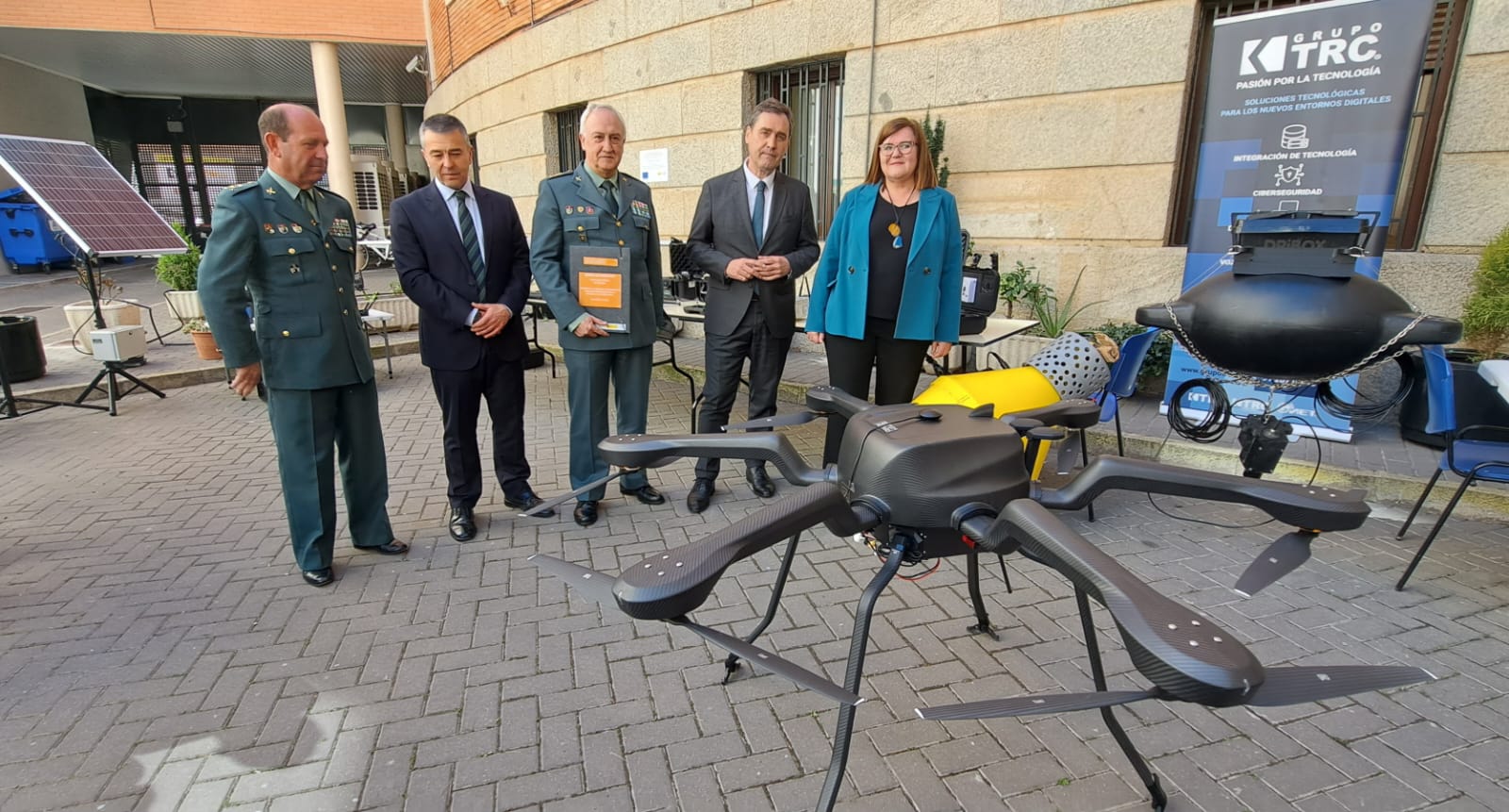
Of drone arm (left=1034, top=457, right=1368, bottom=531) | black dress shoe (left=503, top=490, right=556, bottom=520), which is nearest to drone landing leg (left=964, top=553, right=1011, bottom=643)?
drone arm (left=1034, top=457, right=1368, bottom=531)

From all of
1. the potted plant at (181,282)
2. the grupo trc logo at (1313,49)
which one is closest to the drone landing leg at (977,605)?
the grupo trc logo at (1313,49)

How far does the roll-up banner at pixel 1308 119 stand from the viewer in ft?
13.7

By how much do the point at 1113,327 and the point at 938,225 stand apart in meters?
3.06

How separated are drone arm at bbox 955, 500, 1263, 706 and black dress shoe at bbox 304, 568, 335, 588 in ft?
10.8

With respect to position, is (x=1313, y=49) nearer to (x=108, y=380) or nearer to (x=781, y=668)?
(x=781, y=668)

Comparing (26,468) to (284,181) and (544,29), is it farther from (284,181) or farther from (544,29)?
(544,29)

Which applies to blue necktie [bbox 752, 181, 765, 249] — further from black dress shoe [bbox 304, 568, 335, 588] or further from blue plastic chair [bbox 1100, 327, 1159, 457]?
black dress shoe [bbox 304, 568, 335, 588]

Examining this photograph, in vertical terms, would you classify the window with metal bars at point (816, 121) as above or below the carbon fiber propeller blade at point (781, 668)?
above

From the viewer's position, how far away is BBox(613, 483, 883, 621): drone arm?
947 millimetres

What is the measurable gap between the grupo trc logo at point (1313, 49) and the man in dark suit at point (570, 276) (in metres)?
3.95

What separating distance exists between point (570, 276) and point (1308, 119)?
15.0 feet

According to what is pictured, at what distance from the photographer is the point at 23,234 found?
15.9 meters

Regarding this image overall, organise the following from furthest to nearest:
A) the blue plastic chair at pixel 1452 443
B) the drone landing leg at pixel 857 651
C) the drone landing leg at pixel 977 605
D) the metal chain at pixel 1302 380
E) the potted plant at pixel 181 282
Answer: the potted plant at pixel 181 282
the blue plastic chair at pixel 1452 443
the drone landing leg at pixel 977 605
the metal chain at pixel 1302 380
the drone landing leg at pixel 857 651

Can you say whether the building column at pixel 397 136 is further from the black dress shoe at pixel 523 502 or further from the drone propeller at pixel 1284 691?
the drone propeller at pixel 1284 691
